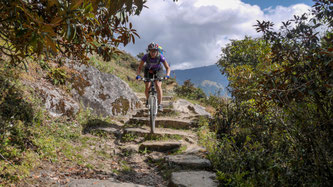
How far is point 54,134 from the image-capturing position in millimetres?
5004

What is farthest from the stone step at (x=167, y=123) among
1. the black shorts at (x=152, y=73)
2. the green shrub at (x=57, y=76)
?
the green shrub at (x=57, y=76)

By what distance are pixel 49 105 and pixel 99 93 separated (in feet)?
7.62

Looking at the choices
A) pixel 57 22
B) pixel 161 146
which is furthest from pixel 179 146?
pixel 57 22

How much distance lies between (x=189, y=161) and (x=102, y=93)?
15.5ft

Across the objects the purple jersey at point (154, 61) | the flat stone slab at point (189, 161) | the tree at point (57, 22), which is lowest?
the flat stone slab at point (189, 161)

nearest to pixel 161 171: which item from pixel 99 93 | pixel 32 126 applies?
pixel 32 126

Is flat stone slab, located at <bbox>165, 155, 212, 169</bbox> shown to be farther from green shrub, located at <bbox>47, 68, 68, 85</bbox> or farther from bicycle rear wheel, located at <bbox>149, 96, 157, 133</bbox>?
green shrub, located at <bbox>47, 68, 68, 85</bbox>

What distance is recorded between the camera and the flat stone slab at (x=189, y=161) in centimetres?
439

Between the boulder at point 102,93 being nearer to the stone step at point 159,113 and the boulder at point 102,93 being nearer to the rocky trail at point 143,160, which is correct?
the stone step at point 159,113

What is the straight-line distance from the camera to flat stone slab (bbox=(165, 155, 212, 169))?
14.4 feet

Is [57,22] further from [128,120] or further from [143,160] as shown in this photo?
[128,120]

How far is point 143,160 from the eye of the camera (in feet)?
17.8

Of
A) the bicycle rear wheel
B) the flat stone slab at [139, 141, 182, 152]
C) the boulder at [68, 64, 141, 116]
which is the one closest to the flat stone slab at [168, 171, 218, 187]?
the flat stone slab at [139, 141, 182, 152]

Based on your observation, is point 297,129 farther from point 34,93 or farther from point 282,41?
point 34,93
